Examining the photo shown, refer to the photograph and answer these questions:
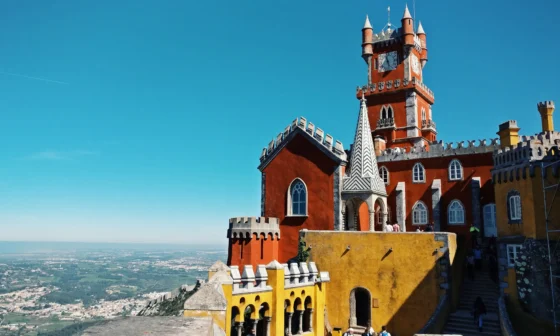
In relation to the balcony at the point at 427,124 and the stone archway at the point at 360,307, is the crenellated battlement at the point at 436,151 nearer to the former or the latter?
the balcony at the point at 427,124

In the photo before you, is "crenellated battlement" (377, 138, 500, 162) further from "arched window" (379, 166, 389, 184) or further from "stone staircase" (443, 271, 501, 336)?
"stone staircase" (443, 271, 501, 336)

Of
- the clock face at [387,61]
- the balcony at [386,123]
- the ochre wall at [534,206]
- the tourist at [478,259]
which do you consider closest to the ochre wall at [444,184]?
the balcony at [386,123]

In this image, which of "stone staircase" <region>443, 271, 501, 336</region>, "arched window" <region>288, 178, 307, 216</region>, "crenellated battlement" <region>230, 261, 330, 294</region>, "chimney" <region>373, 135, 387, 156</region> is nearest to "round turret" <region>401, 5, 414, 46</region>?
"chimney" <region>373, 135, 387, 156</region>

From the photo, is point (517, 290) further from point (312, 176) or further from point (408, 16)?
point (408, 16)

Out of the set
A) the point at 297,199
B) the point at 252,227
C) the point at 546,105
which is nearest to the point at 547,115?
the point at 546,105

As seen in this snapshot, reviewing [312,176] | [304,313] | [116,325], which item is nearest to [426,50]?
[312,176]

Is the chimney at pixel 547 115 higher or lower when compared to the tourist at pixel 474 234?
higher

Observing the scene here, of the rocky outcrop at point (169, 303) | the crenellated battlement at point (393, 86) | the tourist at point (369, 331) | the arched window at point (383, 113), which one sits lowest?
the rocky outcrop at point (169, 303)
